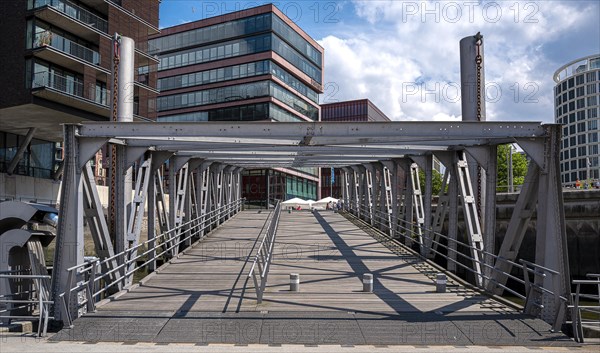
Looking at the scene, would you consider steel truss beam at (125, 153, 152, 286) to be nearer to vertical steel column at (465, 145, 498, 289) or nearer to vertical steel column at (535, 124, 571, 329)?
vertical steel column at (465, 145, 498, 289)

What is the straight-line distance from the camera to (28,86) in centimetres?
3194

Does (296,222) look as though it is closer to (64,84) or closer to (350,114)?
(64,84)

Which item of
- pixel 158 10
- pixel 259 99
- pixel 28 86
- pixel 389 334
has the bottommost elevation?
pixel 389 334

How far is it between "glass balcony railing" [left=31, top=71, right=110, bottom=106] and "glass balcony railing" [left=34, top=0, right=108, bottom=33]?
3852mm

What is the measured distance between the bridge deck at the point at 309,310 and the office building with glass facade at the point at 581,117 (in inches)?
3776

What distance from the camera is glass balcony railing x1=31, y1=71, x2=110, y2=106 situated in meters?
32.1

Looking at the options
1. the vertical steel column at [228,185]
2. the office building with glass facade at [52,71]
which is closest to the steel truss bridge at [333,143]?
the vertical steel column at [228,185]

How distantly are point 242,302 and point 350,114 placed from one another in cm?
8795

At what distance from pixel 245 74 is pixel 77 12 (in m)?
29.0

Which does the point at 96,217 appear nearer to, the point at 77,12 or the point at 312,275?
the point at 312,275

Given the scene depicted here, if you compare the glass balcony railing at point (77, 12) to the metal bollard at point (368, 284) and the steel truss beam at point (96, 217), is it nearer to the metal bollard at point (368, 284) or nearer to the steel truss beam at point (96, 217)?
the steel truss beam at point (96, 217)

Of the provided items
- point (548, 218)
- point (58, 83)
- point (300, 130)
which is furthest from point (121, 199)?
point (58, 83)

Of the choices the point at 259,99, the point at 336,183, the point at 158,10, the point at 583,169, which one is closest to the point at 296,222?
the point at 158,10

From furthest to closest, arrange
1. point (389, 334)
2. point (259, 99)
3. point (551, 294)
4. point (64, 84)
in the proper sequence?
point (259, 99), point (64, 84), point (551, 294), point (389, 334)
